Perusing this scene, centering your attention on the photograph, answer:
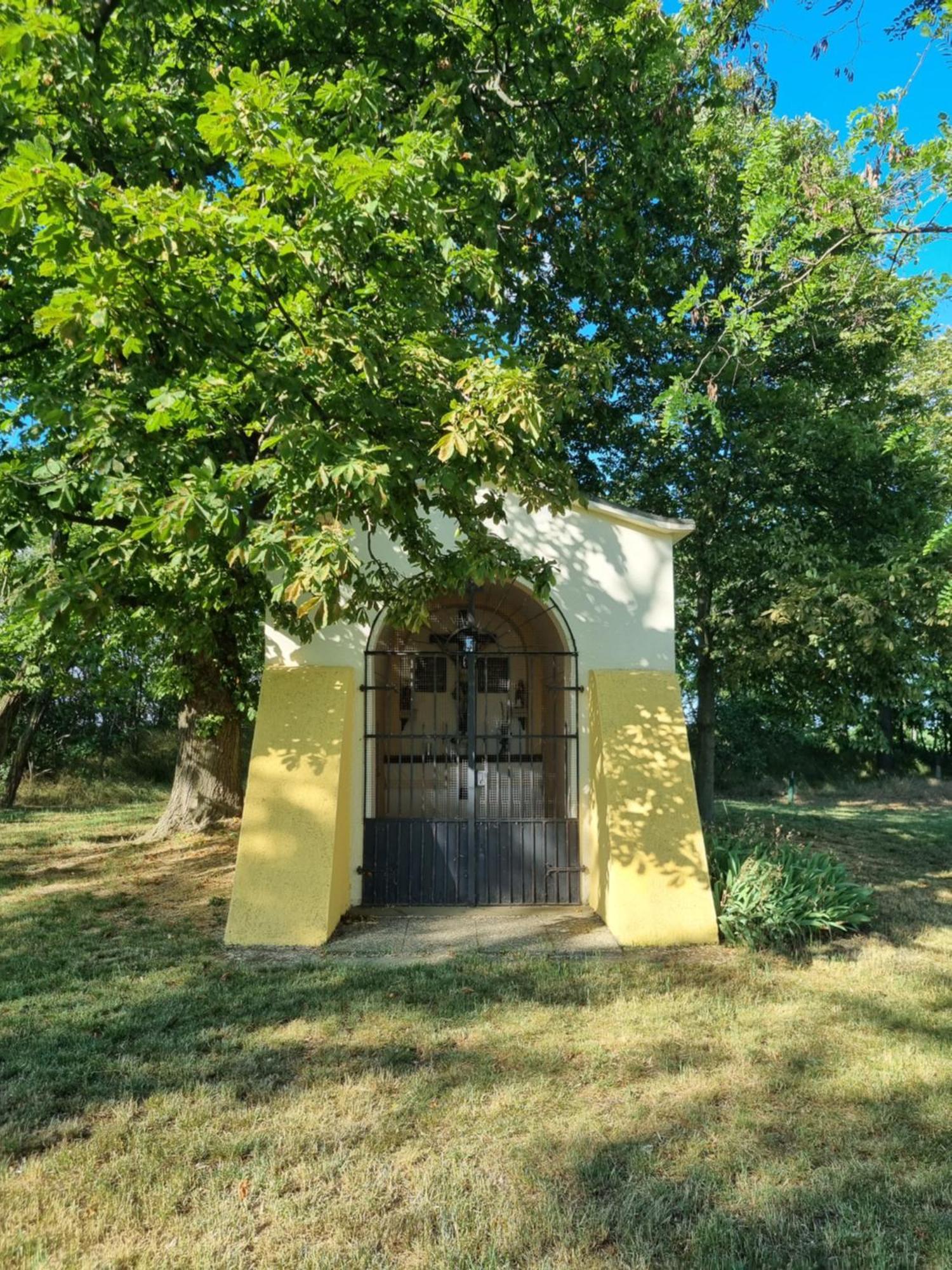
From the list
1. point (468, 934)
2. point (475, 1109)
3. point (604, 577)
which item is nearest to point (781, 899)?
point (468, 934)

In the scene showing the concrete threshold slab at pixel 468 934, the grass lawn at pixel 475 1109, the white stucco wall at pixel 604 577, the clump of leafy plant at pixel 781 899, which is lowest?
the grass lawn at pixel 475 1109

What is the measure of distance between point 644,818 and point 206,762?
6803 mm

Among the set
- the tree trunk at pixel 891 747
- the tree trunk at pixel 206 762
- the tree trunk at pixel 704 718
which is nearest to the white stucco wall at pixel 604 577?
the tree trunk at pixel 704 718

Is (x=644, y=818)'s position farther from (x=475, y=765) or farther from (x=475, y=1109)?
(x=475, y=1109)

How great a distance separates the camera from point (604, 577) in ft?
25.1

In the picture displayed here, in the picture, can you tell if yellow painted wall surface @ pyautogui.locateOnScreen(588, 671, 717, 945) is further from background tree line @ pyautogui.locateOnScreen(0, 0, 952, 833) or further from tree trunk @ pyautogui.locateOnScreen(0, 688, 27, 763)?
tree trunk @ pyautogui.locateOnScreen(0, 688, 27, 763)

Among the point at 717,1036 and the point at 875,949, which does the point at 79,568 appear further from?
the point at 875,949

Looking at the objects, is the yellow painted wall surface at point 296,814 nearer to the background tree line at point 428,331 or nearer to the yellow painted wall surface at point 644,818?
the background tree line at point 428,331

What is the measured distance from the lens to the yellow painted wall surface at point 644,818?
618 cm

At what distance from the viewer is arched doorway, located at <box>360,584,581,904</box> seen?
295 inches

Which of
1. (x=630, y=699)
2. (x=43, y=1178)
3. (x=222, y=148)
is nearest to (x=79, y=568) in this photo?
(x=222, y=148)

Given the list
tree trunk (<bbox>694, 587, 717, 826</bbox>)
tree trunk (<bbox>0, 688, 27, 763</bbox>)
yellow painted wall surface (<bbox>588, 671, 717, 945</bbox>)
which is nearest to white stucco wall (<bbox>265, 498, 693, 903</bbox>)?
yellow painted wall surface (<bbox>588, 671, 717, 945</bbox>)

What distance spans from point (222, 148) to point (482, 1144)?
17.1ft

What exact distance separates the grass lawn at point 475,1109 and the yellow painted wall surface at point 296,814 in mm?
465
